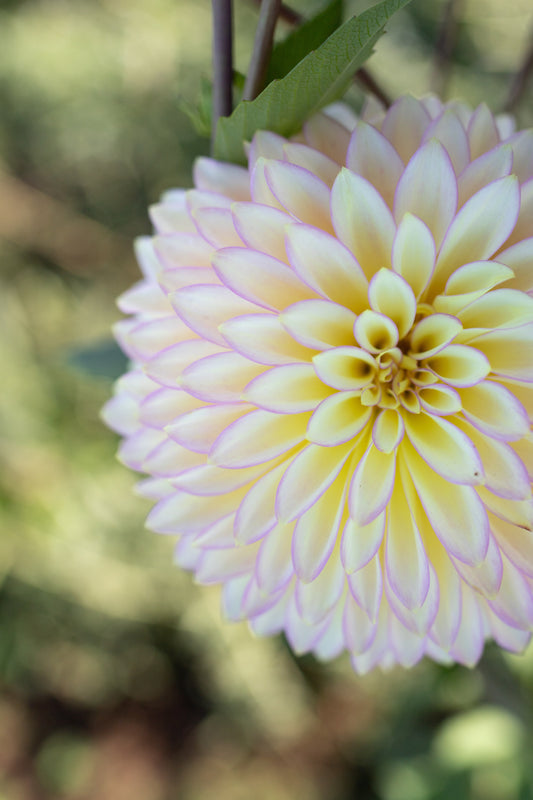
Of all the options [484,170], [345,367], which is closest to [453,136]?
[484,170]

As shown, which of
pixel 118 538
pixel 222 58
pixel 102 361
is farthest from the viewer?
pixel 118 538

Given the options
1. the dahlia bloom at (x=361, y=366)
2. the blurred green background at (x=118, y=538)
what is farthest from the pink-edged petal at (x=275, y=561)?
the blurred green background at (x=118, y=538)

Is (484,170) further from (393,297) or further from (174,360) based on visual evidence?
(174,360)

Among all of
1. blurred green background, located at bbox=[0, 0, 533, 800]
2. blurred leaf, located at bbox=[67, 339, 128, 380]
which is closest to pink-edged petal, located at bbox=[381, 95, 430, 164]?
blurred leaf, located at bbox=[67, 339, 128, 380]

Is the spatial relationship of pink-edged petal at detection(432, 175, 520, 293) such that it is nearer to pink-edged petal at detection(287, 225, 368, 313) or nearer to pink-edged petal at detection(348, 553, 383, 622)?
pink-edged petal at detection(287, 225, 368, 313)

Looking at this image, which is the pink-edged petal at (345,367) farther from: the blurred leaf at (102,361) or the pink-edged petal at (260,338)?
the blurred leaf at (102,361)
